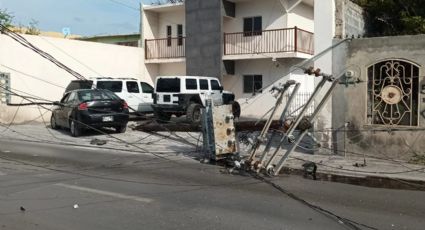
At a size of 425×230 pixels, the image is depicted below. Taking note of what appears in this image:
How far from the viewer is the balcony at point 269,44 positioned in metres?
27.0

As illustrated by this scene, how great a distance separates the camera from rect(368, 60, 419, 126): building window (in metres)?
12.5

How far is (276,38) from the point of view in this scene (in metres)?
27.7

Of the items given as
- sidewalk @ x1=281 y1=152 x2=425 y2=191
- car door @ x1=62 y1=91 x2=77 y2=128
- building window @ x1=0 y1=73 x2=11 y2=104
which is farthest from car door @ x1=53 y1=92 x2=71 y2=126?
sidewalk @ x1=281 y1=152 x2=425 y2=191

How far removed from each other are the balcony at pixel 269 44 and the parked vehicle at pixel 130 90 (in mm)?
5521

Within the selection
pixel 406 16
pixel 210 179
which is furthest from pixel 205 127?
pixel 406 16

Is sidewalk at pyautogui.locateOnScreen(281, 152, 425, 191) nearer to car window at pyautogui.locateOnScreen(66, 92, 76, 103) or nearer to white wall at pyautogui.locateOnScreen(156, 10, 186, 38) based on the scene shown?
car window at pyautogui.locateOnScreen(66, 92, 76, 103)

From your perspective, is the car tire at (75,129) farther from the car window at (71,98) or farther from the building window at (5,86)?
the building window at (5,86)

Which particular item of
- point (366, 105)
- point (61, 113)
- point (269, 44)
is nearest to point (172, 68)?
point (269, 44)

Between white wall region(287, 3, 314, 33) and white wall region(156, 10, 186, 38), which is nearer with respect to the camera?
white wall region(287, 3, 314, 33)

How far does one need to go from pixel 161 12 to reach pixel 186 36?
151 inches

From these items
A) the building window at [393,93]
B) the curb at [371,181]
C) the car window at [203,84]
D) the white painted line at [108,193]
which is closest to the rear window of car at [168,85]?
the car window at [203,84]

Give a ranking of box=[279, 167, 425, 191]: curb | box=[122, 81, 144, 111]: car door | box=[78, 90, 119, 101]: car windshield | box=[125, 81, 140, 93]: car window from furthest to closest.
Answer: box=[125, 81, 140, 93]: car window → box=[122, 81, 144, 111]: car door → box=[78, 90, 119, 101]: car windshield → box=[279, 167, 425, 191]: curb

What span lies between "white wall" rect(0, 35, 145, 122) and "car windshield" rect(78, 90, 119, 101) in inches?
238

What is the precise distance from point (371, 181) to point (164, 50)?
2289 centimetres
